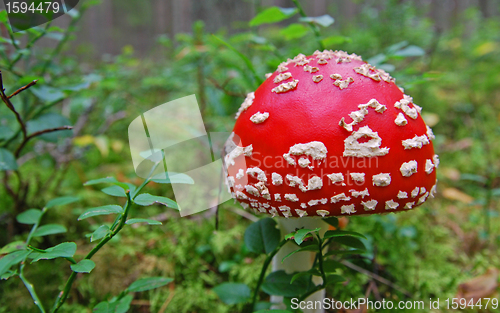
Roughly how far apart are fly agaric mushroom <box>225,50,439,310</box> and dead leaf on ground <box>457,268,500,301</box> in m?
0.98

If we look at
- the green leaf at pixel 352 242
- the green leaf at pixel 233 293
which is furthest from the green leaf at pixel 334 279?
the green leaf at pixel 233 293

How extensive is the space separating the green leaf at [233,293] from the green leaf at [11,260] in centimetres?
81

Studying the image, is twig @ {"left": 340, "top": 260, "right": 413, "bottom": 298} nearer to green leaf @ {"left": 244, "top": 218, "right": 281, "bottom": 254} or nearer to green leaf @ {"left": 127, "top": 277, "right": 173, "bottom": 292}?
green leaf @ {"left": 244, "top": 218, "right": 281, "bottom": 254}

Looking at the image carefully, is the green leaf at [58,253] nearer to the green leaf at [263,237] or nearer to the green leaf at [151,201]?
the green leaf at [151,201]

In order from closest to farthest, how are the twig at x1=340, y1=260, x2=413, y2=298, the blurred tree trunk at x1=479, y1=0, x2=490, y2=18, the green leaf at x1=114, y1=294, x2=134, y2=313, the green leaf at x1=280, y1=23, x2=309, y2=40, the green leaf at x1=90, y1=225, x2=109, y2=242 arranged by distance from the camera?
1. the green leaf at x1=90, y1=225, x2=109, y2=242
2. the green leaf at x1=114, y1=294, x2=134, y2=313
3. the green leaf at x1=280, y1=23, x2=309, y2=40
4. the twig at x1=340, y1=260, x2=413, y2=298
5. the blurred tree trunk at x1=479, y1=0, x2=490, y2=18

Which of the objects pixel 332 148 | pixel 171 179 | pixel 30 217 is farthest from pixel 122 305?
pixel 332 148

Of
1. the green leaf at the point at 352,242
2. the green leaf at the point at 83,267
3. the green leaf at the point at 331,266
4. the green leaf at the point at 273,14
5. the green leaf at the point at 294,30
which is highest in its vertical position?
the green leaf at the point at 273,14

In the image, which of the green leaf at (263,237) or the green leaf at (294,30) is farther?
the green leaf at (294,30)

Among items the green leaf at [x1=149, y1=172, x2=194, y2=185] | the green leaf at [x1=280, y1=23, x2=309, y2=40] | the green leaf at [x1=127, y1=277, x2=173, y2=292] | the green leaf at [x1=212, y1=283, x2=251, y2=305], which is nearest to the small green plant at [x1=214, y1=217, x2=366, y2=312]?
the green leaf at [x1=212, y1=283, x2=251, y2=305]

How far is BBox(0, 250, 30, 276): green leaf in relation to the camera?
971 mm

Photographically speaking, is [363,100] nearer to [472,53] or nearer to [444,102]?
[444,102]

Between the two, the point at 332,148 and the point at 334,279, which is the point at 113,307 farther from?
the point at 332,148

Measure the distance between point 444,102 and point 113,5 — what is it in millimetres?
22179

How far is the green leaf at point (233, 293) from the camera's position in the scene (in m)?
1.42
